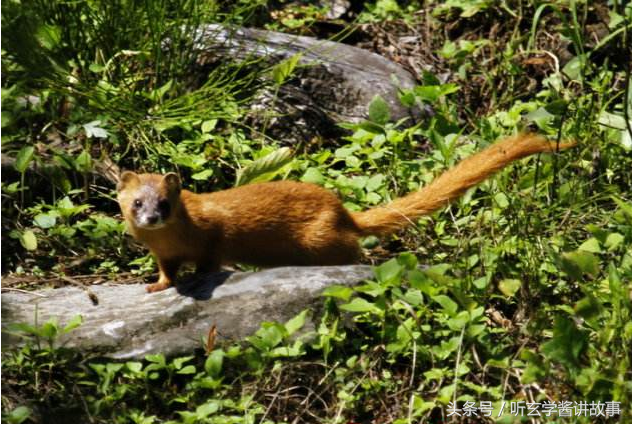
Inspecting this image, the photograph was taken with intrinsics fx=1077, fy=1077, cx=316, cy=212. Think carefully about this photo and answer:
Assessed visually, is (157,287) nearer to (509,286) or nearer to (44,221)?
(44,221)

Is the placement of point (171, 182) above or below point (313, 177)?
above

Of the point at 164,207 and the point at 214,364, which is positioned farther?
the point at 164,207

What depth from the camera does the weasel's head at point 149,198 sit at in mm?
4469

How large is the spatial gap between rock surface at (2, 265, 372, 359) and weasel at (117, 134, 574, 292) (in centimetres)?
25

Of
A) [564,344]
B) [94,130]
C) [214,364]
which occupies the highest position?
[94,130]

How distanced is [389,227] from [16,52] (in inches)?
83.5

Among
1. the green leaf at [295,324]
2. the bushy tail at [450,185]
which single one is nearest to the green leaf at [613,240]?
the bushy tail at [450,185]

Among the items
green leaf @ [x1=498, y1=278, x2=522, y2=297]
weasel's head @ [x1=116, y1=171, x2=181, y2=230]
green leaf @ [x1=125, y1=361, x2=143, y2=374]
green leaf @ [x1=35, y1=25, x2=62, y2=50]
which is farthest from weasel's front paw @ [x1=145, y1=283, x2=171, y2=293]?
green leaf @ [x1=35, y1=25, x2=62, y2=50]

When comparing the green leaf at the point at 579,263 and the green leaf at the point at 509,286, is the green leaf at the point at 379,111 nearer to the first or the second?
the green leaf at the point at 509,286

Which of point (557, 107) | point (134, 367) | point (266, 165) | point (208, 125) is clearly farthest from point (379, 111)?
point (134, 367)

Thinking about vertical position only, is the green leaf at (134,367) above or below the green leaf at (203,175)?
above

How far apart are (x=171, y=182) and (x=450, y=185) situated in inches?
48.2

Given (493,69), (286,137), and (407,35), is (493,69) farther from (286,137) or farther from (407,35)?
(286,137)

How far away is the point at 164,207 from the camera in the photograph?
4516 mm
